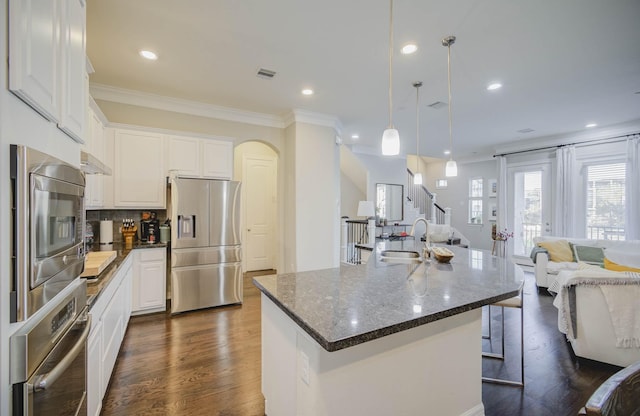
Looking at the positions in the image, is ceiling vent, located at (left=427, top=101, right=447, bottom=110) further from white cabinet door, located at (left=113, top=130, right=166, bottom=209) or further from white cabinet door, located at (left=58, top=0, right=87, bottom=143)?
white cabinet door, located at (left=58, top=0, right=87, bottom=143)

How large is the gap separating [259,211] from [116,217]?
2825 millimetres

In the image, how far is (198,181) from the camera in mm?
3736

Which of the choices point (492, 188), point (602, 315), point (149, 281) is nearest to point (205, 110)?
point (149, 281)

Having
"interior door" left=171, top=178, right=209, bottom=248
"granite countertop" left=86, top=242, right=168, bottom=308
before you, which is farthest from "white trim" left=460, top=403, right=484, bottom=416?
"interior door" left=171, top=178, right=209, bottom=248

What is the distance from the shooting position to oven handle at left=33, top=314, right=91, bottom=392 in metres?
0.92

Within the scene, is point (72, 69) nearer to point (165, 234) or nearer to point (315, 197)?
point (165, 234)

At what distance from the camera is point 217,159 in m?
4.11

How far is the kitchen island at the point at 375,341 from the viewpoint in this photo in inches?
47.2

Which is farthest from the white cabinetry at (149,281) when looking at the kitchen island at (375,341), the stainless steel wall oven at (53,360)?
the kitchen island at (375,341)

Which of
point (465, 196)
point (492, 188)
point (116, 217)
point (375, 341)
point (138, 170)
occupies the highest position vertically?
point (492, 188)

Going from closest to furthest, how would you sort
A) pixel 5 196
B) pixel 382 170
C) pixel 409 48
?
pixel 5 196 → pixel 409 48 → pixel 382 170

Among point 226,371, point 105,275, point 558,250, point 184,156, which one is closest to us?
point 105,275

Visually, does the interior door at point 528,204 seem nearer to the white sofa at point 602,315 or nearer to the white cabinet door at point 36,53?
the white sofa at point 602,315

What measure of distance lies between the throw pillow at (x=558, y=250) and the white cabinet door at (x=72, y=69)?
251 inches
